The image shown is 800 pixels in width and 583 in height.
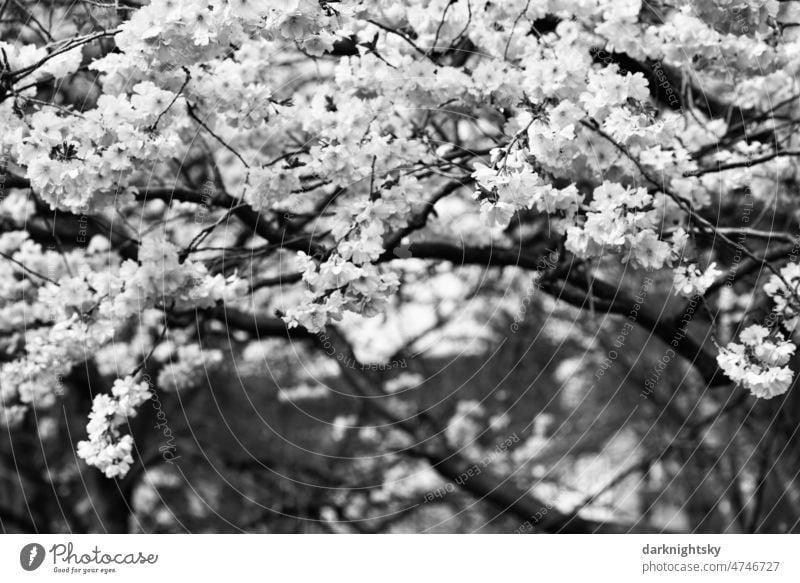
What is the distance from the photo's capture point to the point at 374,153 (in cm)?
488

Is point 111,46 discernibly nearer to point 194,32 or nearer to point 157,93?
point 157,93

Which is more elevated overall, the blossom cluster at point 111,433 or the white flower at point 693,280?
the white flower at point 693,280

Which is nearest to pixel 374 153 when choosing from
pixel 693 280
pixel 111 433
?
pixel 693 280

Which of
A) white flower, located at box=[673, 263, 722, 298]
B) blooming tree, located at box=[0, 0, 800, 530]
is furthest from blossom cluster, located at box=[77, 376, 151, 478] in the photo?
white flower, located at box=[673, 263, 722, 298]

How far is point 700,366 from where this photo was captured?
6.62 meters
